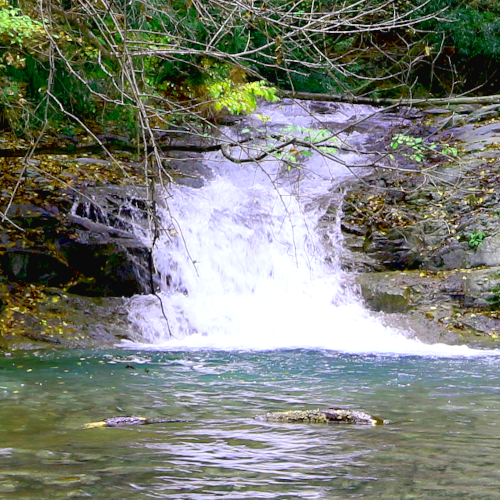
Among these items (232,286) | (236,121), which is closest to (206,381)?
(232,286)

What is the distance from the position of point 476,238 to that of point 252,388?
23.8ft

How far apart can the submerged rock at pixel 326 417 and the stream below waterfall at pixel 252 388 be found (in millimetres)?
153

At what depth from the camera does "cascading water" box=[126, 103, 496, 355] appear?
35.3ft

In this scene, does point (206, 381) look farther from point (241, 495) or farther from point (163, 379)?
point (241, 495)

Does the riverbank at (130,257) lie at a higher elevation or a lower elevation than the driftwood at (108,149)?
lower

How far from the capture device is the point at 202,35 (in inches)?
444

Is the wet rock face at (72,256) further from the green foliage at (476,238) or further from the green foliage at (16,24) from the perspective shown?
the green foliage at (476,238)

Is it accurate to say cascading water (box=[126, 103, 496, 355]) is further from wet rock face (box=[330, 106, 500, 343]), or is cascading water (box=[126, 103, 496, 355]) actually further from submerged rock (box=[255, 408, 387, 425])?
submerged rock (box=[255, 408, 387, 425])

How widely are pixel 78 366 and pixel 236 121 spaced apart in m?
11.0

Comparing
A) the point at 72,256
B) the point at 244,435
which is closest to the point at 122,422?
the point at 244,435

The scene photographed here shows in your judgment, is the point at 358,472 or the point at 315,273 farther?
the point at 315,273

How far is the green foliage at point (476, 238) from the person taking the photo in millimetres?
12359

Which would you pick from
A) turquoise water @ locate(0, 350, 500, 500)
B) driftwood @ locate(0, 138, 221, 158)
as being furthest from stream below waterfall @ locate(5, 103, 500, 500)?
driftwood @ locate(0, 138, 221, 158)

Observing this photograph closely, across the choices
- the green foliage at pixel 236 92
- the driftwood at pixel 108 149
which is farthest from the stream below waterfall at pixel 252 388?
the green foliage at pixel 236 92
